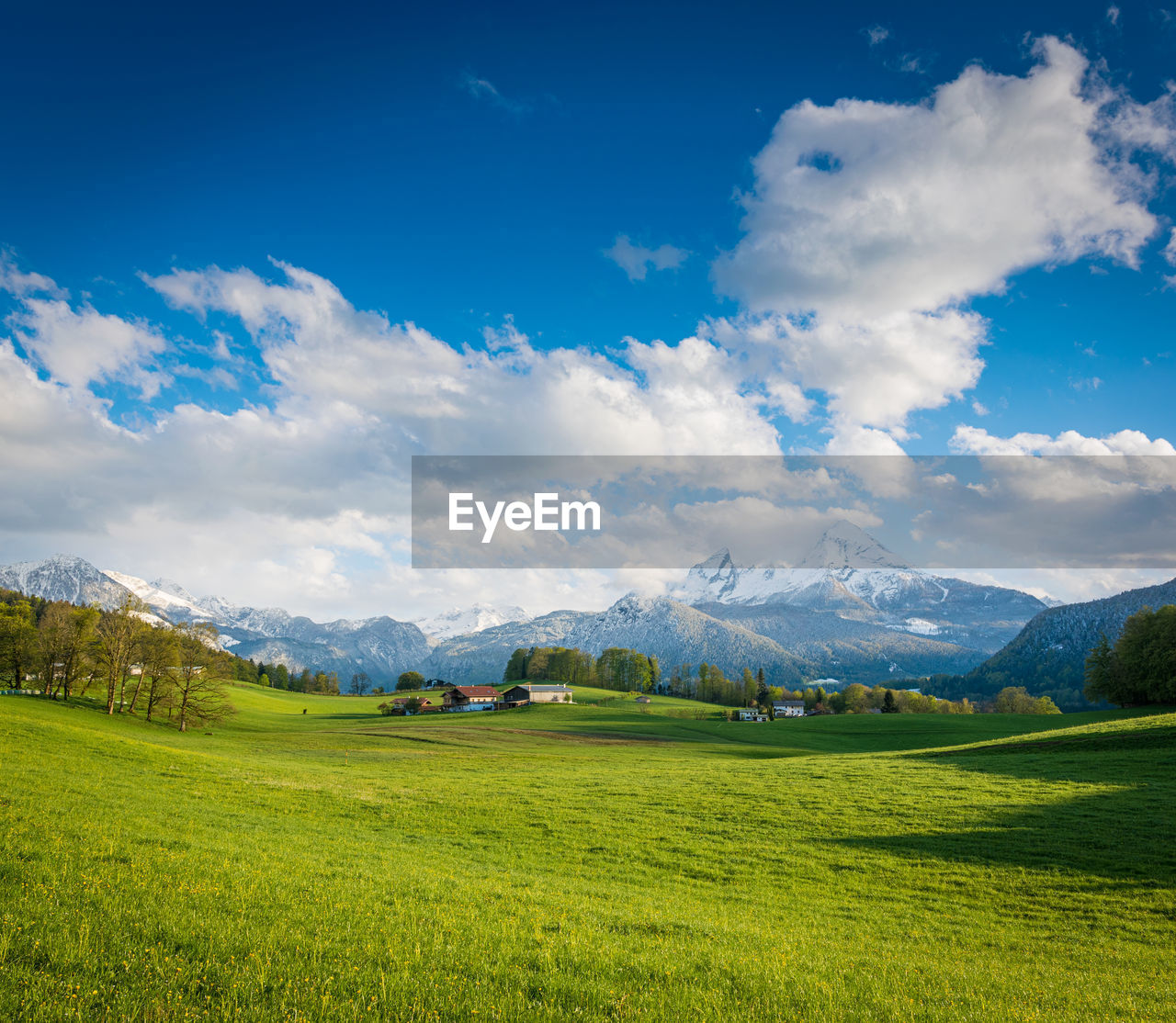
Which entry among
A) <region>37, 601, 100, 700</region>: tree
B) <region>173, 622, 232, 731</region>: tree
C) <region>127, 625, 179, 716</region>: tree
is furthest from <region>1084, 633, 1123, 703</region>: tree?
<region>37, 601, 100, 700</region>: tree

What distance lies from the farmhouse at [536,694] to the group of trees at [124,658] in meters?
85.7

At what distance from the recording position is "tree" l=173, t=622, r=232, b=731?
6831 centimetres

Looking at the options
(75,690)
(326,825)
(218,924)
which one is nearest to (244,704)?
(75,690)

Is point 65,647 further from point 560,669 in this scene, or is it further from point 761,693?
point 761,693

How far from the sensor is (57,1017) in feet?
23.1

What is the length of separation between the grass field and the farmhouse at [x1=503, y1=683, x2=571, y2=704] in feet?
365

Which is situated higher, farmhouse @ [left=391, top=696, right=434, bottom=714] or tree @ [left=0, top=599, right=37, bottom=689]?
tree @ [left=0, top=599, right=37, bottom=689]

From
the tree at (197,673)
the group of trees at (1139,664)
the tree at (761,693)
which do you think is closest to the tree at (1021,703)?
the group of trees at (1139,664)

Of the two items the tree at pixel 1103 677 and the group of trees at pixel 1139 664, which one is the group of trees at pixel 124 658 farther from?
the tree at pixel 1103 677

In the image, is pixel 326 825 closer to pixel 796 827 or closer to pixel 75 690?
pixel 796 827

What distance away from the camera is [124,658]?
218ft

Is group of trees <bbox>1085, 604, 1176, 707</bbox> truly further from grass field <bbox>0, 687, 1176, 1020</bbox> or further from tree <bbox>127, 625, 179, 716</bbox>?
tree <bbox>127, 625, 179, 716</bbox>

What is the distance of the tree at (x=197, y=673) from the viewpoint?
68312 millimetres

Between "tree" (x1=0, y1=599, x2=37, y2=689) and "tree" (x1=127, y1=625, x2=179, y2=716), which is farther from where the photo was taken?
"tree" (x1=0, y1=599, x2=37, y2=689)
